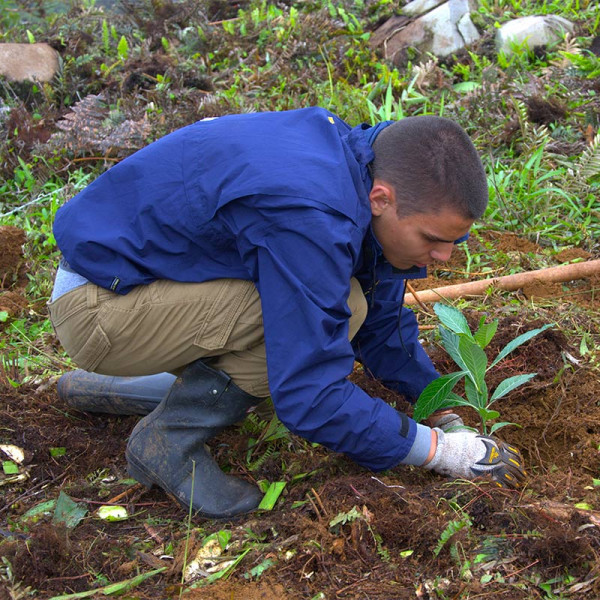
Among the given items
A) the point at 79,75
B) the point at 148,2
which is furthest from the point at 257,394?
the point at 148,2

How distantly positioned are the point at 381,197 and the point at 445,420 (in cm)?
89

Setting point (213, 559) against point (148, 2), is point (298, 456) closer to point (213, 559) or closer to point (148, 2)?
point (213, 559)

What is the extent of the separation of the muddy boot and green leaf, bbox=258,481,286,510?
0.62 metres

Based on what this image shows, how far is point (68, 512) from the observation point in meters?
2.28

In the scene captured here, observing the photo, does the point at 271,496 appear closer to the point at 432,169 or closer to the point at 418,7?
the point at 432,169

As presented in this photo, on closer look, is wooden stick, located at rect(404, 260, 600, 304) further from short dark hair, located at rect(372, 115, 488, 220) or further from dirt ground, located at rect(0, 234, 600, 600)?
short dark hair, located at rect(372, 115, 488, 220)

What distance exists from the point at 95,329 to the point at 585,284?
2.21m

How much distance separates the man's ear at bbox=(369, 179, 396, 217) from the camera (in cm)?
205

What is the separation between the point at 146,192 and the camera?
2.12 metres

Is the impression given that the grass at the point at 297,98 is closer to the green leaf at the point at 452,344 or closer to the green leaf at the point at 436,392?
the green leaf at the point at 436,392

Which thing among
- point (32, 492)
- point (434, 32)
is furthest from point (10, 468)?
point (434, 32)

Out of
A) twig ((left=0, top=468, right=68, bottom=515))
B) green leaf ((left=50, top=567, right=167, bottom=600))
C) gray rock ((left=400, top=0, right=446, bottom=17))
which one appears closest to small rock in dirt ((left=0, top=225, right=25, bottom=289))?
twig ((left=0, top=468, right=68, bottom=515))

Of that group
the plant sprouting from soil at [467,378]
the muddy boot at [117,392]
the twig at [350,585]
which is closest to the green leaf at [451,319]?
the plant sprouting from soil at [467,378]

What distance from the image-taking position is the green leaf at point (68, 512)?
2.24m
